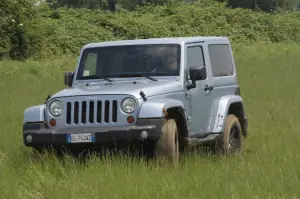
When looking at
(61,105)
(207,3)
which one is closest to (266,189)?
(61,105)

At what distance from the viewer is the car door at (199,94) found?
9.71 meters

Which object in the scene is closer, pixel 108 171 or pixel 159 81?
pixel 108 171

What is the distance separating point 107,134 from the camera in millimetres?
8211

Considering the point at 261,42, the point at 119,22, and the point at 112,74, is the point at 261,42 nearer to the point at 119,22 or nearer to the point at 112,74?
the point at 119,22

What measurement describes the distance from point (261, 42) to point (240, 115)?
35491mm

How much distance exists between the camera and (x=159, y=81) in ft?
30.8

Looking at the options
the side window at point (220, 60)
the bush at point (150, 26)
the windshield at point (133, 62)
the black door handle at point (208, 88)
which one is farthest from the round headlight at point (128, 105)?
the bush at point (150, 26)

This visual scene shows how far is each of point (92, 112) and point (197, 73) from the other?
1.68 metres

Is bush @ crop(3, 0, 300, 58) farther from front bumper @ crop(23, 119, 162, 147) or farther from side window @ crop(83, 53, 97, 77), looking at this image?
front bumper @ crop(23, 119, 162, 147)

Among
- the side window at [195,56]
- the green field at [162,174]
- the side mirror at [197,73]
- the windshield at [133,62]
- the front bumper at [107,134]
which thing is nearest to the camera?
the green field at [162,174]

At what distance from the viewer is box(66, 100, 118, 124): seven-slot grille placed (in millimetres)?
8383

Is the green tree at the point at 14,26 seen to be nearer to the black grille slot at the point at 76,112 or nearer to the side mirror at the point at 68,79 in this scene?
the side mirror at the point at 68,79

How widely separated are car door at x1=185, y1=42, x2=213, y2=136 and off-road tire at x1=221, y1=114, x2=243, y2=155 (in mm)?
306

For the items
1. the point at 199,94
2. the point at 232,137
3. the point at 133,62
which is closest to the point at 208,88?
the point at 199,94
